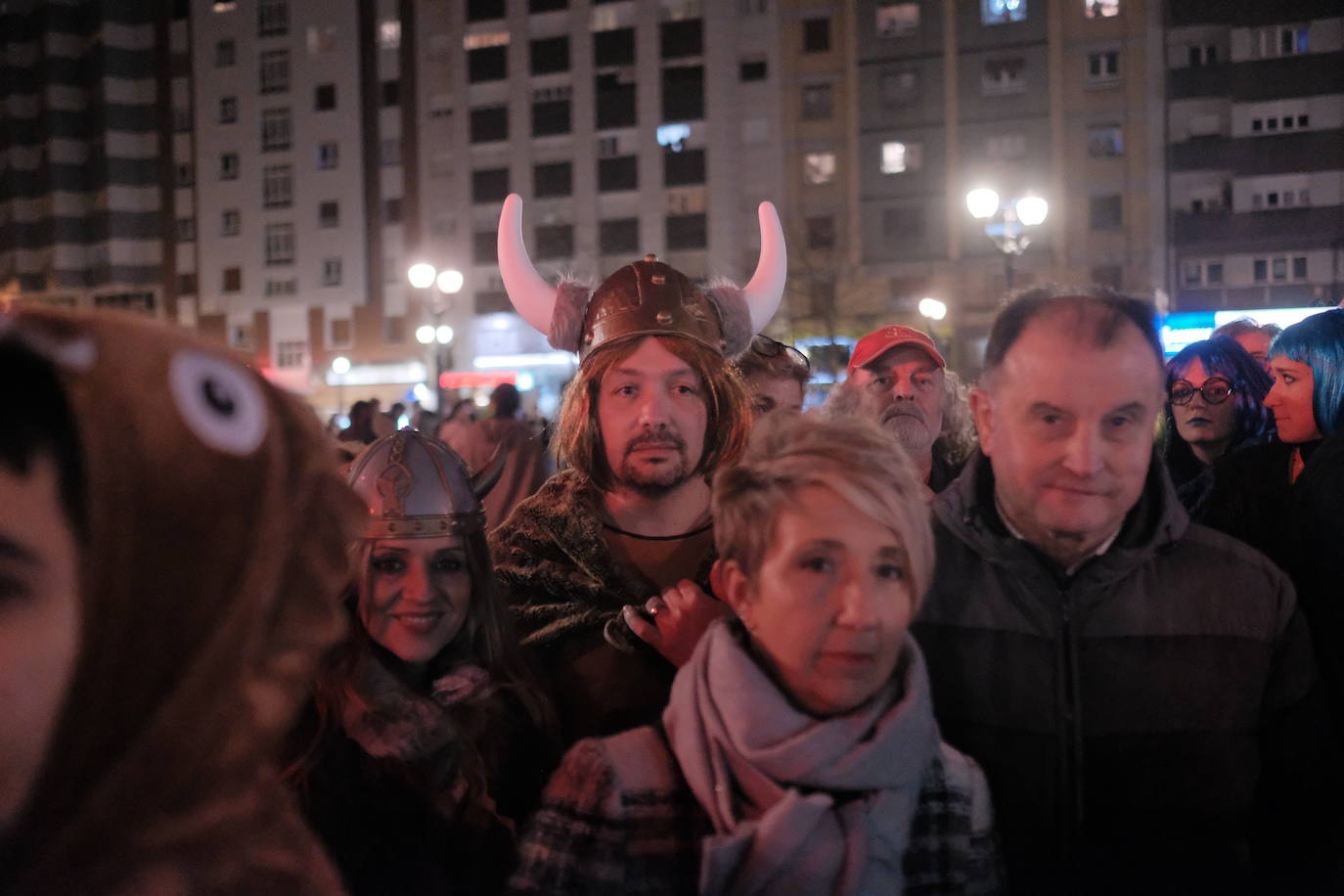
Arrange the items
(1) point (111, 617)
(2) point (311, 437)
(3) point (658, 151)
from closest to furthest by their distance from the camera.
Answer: (1) point (111, 617)
(2) point (311, 437)
(3) point (658, 151)

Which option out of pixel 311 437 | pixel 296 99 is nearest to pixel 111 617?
pixel 311 437

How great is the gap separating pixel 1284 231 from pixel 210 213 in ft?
136

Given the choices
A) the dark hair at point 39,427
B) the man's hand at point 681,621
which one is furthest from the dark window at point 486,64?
the dark hair at point 39,427

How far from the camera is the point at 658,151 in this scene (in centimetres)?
4078

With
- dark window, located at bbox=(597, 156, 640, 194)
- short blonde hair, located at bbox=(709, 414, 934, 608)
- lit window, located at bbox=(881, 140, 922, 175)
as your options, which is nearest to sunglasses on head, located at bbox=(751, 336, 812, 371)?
short blonde hair, located at bbox=(709, 414, 934, 608)

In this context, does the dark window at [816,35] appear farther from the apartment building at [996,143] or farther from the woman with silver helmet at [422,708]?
the woman with silver helmet at [422,708]

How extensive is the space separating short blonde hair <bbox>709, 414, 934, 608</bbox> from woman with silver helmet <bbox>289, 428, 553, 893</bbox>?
75 centimetres

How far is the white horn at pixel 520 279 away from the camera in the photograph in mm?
3293

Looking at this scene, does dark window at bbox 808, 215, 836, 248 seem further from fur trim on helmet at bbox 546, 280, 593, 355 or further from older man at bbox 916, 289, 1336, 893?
older man at bbox 916, 289, 1336, 893

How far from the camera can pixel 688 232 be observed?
132 feet

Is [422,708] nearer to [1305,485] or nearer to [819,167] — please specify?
[1305,485]

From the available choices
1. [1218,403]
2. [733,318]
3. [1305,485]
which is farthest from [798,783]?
[1218,403]

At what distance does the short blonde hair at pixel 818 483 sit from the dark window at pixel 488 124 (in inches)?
1692

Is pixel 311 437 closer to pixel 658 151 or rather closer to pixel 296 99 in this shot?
pixel 658 151
